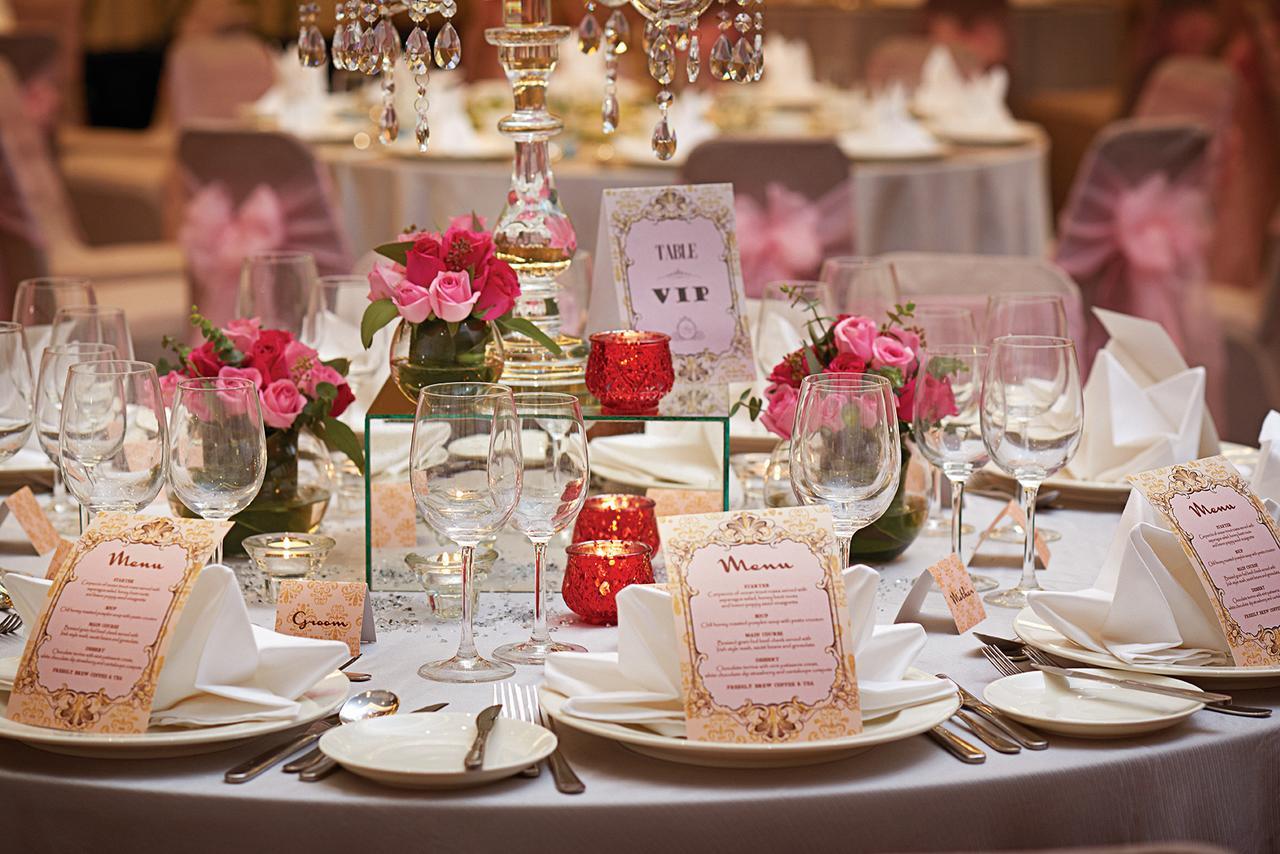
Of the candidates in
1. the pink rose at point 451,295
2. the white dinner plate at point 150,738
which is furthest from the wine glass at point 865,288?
the white dinner plate at point 150,738

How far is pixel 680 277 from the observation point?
6.19 feet

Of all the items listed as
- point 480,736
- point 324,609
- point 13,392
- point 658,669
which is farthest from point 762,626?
point 13,392

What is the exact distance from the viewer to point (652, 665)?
4.32ft

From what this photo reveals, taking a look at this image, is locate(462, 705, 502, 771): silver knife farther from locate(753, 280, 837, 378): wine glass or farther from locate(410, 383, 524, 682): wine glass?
locate(753, 280, 837, 378): wine glass

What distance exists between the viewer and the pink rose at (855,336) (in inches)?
70.5

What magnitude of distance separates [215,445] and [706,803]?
585mm

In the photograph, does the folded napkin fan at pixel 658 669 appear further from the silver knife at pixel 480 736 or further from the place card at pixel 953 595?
the place card at pixel 953 595

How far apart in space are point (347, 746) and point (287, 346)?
0.65m

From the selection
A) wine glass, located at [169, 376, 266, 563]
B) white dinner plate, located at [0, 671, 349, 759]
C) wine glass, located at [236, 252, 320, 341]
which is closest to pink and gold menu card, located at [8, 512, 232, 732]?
white dinner plate, located at [0, 671, 349, 759]

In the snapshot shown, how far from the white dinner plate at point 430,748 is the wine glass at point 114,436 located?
39 cm

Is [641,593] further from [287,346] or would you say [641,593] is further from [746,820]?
[287,346]

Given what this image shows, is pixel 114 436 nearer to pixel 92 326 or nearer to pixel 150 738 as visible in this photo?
pixel 150 738

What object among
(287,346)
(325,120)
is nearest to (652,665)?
(287,346)

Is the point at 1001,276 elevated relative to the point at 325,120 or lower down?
lower down
